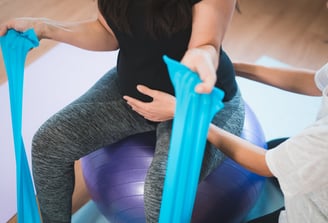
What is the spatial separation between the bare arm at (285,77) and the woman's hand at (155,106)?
1.22 ft

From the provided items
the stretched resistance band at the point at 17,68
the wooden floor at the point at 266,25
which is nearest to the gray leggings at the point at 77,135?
the stretched resistance band at the point at 17,68

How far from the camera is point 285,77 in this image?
1.19 meters

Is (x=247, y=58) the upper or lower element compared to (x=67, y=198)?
lower


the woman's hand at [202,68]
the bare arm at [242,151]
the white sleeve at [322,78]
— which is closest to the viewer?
the woman's hand at [202,68]

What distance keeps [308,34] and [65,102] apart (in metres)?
1.43

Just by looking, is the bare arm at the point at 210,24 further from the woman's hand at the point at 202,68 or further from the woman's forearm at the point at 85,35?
the woman's forearm at the point at 85,35

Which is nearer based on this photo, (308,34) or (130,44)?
(130,44)

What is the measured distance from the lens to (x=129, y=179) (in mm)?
1130

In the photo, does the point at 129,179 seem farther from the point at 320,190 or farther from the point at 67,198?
the point at 320,190

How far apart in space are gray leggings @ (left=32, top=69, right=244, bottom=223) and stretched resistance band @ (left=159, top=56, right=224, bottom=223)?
9.0 inches

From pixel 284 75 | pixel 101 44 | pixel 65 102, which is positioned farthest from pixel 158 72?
pixel 65 102

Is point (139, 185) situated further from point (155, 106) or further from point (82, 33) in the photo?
point (82, 33)

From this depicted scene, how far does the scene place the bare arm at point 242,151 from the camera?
890 millimetres

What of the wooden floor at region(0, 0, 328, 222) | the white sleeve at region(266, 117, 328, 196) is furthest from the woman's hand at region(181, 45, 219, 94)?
the wooden floor at region(0, 0, 328, 222)
